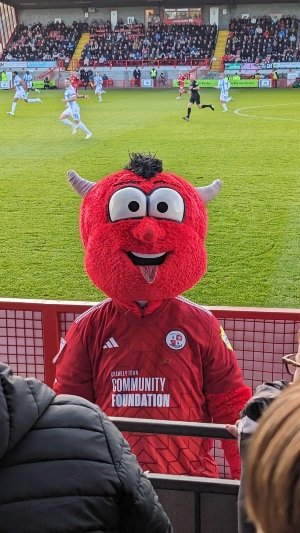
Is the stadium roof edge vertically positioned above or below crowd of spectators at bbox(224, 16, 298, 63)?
above

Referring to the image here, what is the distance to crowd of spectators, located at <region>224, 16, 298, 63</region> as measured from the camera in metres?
41.1

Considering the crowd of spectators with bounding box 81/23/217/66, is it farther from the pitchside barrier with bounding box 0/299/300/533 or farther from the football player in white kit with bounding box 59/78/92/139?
the pitchside barrier with bounding box 0/299/300/533

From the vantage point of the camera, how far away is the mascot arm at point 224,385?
2682mm

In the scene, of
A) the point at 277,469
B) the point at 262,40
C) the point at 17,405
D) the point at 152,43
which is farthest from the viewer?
the point at 152,43

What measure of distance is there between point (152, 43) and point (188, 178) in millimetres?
36239

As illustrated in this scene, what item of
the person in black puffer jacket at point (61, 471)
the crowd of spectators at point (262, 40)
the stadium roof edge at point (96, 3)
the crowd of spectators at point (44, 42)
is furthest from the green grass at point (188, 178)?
the stadium roof edge at point (96, 3)

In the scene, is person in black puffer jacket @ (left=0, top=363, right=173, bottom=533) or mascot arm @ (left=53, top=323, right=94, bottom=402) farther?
mascot arm @ (left=53, top=323, right=94, bottom=402)

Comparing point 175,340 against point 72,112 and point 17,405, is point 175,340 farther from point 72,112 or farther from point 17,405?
point 72,112

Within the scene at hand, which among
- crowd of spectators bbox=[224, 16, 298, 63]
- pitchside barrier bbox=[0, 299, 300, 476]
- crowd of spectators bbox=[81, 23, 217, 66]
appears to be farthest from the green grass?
crowd of spectators bbox=[81, 23, 217, 66]

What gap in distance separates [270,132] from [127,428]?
1591 cm

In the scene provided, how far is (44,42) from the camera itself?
46438 mm

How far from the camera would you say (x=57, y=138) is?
1697 centimetres

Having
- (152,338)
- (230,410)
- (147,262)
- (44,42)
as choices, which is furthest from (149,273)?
(44,42)

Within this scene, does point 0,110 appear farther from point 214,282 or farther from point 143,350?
point 143,350
